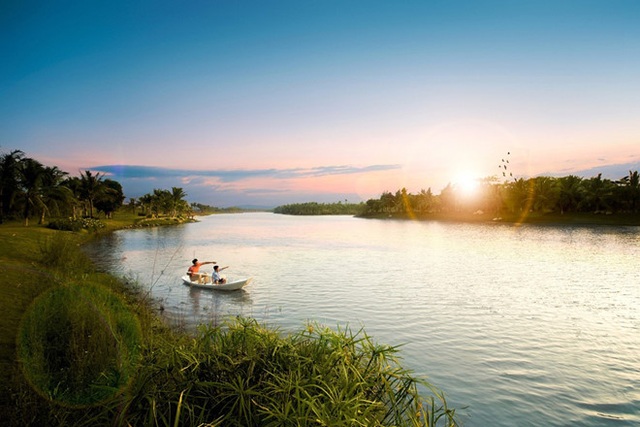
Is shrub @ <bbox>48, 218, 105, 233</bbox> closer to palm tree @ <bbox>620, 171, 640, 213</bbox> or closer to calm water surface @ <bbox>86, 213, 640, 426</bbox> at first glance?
calm water surface @ <bbox>86, 213, 640, 426</bbox>

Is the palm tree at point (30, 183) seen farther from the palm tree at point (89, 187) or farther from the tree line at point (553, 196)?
the tree line at point (553, 196)

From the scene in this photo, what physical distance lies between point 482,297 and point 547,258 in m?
24.0

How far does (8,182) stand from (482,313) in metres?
65.6

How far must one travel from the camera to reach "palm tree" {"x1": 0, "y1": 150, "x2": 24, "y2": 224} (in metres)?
54.8

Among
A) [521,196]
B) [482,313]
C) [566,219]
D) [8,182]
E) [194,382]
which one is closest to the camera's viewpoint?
[194,382]

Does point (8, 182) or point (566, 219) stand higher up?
point (8, 182)

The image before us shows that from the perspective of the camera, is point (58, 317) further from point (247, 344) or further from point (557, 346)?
point (557, 346)

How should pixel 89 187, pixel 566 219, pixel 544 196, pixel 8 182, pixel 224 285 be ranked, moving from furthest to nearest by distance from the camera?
pixel 544 196
pixel 566 219
pixel 89 187
pixel 8 182
pixel 224 285

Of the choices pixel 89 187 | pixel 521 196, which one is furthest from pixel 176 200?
pixel 521 196

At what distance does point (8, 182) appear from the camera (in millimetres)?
55062

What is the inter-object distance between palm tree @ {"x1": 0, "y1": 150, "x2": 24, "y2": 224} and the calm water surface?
2200cm

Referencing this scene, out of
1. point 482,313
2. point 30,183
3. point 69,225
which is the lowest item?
point 482,313

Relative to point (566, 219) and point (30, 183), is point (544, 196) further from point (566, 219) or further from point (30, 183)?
point (30, 183)

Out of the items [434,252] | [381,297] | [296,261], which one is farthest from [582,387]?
[434,252]
